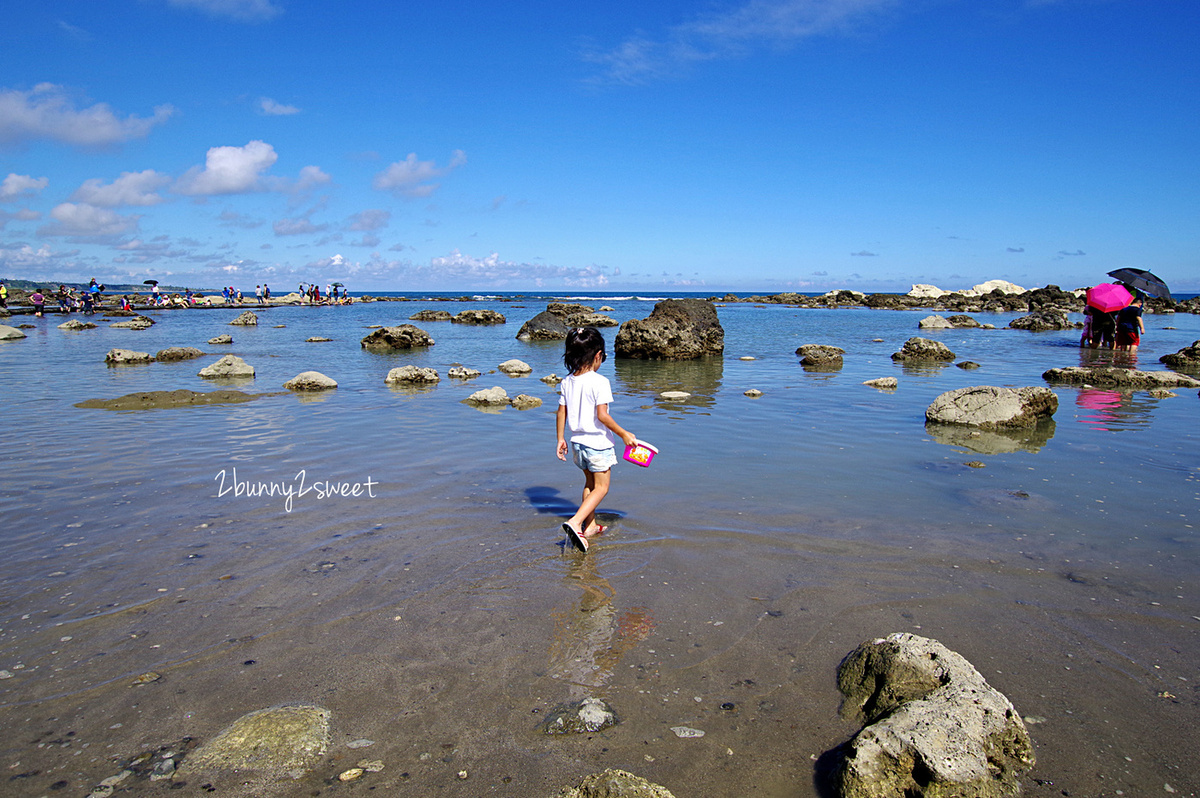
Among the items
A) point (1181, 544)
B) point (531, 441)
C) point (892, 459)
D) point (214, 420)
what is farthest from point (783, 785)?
point (214, 420)

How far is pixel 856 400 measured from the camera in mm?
14383

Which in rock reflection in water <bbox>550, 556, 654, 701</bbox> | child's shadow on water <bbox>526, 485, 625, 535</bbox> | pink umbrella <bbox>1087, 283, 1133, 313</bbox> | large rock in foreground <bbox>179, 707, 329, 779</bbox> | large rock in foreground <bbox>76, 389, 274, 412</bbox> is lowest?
rock reflection in water <bbox>550, 556, 654, 701</bbox>

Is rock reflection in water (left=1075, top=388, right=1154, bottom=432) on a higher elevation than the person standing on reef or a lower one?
lower

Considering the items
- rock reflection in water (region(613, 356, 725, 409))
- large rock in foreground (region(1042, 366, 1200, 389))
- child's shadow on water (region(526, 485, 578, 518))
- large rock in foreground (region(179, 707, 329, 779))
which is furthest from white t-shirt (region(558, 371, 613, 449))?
large rock in foreground (region(1042, 366, 1200, 389))

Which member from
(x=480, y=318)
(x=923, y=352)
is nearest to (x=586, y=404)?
(x=923, y=352)

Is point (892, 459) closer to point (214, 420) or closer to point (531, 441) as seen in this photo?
point (531, 441)

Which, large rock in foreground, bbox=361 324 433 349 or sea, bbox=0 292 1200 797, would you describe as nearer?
sea, bbox=0 292 1200 797

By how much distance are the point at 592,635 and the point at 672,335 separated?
19.4 meters

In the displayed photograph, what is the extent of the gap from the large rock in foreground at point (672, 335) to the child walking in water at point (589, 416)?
17.2m

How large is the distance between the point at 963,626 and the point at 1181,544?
10.4 ft

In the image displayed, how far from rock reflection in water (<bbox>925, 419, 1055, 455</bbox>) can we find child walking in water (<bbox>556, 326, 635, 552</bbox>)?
6.55m

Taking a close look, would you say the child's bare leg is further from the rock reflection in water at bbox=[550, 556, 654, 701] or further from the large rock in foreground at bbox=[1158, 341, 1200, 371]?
the large rock in foreground at bbox=[1158, 341, 1200, 371]

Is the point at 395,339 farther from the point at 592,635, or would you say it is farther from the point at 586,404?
the point at 592,635

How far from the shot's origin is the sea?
3.41 m
